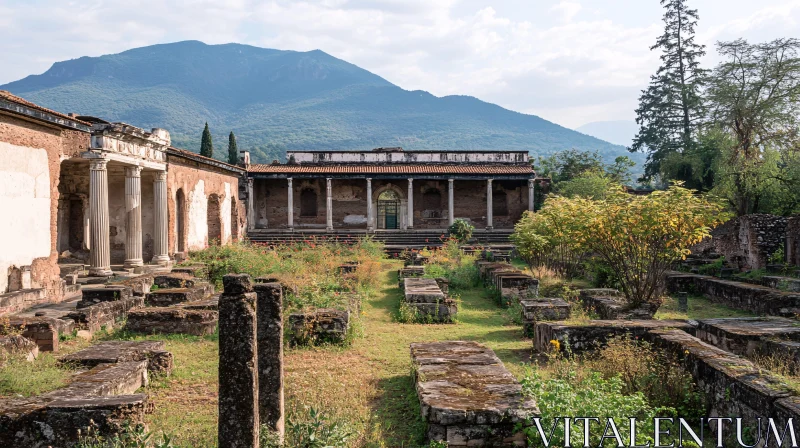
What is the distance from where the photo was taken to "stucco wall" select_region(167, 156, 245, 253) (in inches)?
702

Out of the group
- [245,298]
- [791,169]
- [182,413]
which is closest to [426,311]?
[182,413]

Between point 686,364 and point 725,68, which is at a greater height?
point 725,68

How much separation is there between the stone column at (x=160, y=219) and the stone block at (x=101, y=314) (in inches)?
282

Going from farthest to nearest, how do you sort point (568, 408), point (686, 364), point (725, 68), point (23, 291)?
point (725, 68) < point (23, 291) < point (686, 364) < point (568, 408)

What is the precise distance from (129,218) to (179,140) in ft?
363

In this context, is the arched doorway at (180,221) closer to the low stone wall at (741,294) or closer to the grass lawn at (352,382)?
the grass lawn at (352,382)

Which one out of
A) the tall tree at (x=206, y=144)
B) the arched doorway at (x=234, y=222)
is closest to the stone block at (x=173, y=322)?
the arched doorway at (x=234, y=222)

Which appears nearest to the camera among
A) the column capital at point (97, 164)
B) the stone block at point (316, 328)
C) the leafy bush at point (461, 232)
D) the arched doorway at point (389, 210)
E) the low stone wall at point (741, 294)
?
the stone block at point (316, 328)

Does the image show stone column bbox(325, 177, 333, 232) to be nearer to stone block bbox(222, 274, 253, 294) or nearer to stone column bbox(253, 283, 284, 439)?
stone column bbox(253, 283, 284, 439)

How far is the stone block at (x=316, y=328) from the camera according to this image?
25.0 ft

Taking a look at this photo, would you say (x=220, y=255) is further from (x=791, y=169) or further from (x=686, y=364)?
(x=791, y=169)

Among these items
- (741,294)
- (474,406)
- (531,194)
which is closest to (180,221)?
(741,294)

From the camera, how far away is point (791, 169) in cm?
1970

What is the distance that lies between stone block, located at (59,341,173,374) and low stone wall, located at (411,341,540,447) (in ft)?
9.99
